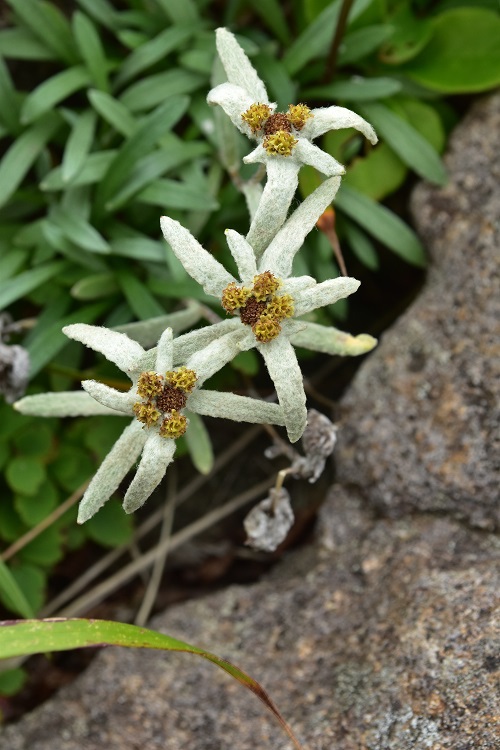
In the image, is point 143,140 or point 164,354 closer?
point 164,354

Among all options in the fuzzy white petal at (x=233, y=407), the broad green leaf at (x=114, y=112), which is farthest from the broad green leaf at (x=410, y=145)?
the fuzzy white petal at (x=233, y=407)

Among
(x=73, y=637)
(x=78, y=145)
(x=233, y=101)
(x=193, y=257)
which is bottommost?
(x=73, y=637)

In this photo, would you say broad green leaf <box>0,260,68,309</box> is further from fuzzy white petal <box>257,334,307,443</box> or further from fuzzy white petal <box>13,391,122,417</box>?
fuzzy white petal <box>257,334,307,443</box>

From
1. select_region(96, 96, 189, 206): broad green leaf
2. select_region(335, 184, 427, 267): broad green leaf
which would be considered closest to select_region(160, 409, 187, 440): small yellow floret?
select_region(96, 96, 189, 206): broad green leaf

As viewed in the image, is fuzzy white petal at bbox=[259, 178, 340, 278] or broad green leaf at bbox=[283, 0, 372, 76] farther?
broad green leaf at bbox=[283, 0, 372, 76]

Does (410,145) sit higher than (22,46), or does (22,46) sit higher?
(22,46)

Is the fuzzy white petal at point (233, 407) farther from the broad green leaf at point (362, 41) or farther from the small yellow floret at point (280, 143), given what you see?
the broad green leaf at point (362, 41)

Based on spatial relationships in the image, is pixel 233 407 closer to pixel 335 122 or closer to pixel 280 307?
pixel 280 307

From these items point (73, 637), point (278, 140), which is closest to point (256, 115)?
point (278, 140)
